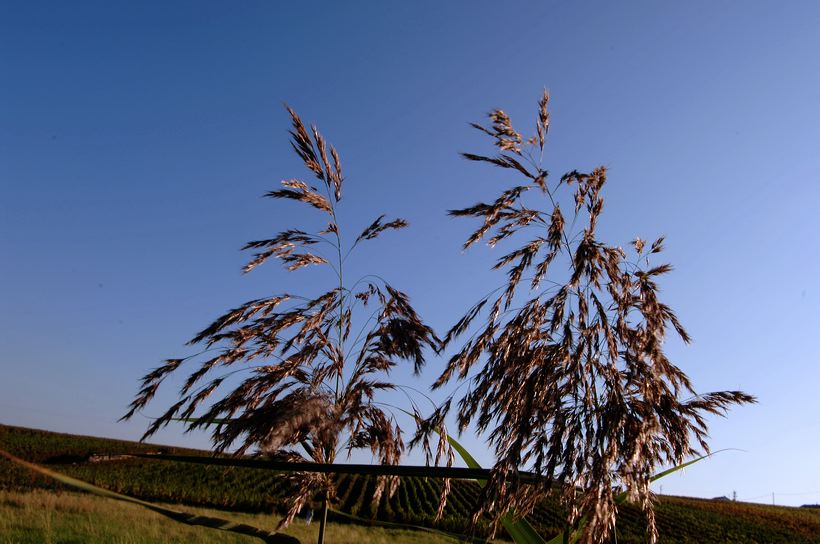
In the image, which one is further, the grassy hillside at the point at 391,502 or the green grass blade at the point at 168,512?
the grassy hillside at the point at 391,502

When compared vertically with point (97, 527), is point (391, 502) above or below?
above

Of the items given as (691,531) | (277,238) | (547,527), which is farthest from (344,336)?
(691,531)

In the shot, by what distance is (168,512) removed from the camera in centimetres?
95

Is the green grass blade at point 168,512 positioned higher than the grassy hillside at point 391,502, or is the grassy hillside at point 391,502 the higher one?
the green grass blade at point 168,512

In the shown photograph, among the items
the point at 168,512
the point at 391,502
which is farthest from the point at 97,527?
the point at 391,502

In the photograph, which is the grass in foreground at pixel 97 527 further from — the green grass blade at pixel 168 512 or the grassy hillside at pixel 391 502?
the green grass blade at pixel 168 512

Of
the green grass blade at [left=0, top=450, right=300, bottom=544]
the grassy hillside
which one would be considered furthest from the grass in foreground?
the green grass blade at [left=0, top=450, right=300, bottom=544]

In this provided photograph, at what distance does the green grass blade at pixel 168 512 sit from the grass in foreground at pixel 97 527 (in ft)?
31.6

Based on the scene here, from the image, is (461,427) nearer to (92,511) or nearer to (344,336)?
(344,336)

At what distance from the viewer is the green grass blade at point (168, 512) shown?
2.69 feet

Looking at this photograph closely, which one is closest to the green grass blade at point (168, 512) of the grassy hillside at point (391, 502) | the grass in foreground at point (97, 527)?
the grass in foreground at point (97, 527)

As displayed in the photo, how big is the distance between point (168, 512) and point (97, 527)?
1527 centimetres

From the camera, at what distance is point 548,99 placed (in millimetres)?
3170

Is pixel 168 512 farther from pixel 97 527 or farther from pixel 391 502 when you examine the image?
pixel 391 502
